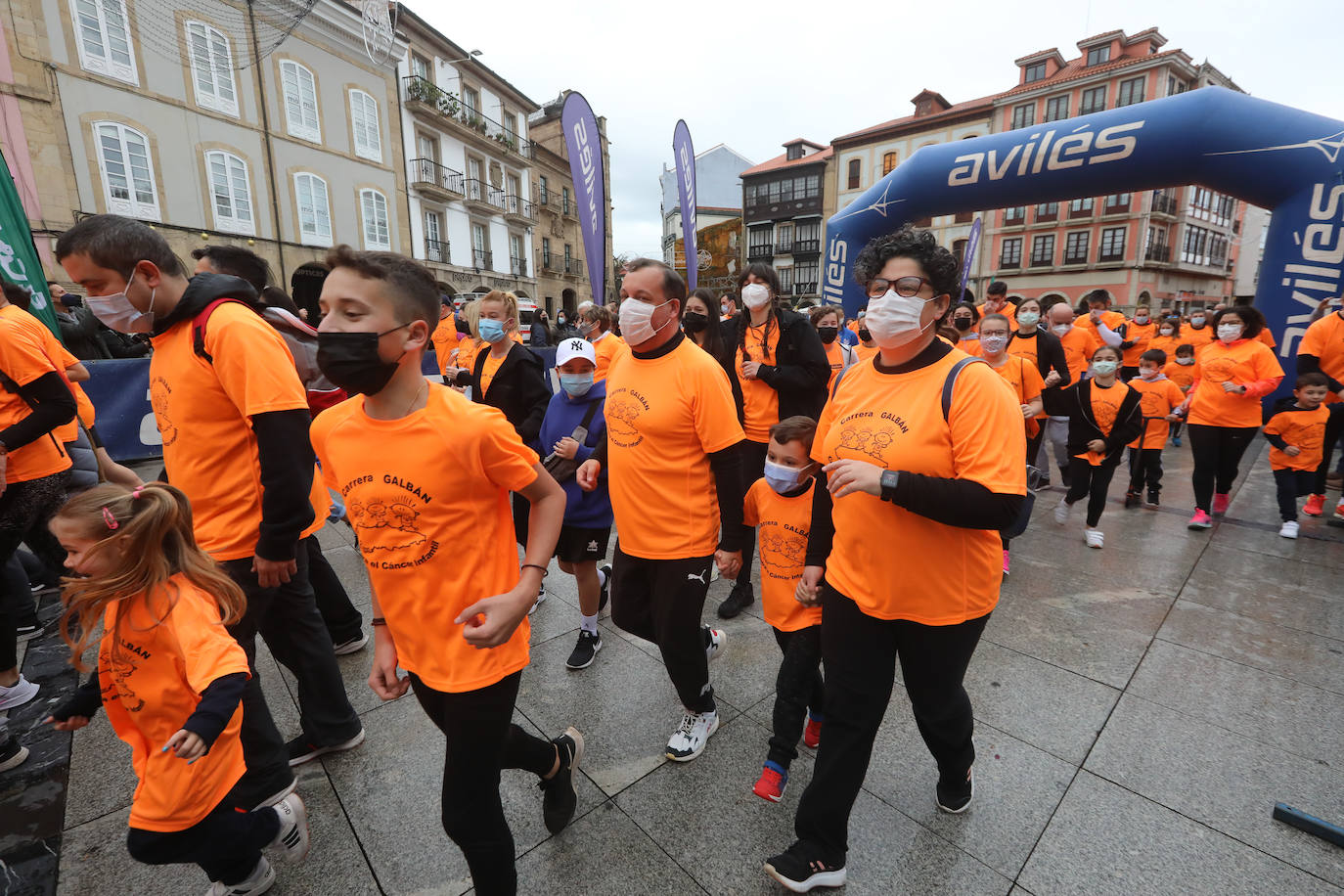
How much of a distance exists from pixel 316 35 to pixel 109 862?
2330 centimetres

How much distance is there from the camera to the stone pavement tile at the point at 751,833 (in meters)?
2.04

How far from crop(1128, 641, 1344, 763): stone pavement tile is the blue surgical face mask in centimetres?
338

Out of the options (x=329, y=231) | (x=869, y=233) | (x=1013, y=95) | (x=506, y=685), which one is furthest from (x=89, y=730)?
(x=1013, y=95)

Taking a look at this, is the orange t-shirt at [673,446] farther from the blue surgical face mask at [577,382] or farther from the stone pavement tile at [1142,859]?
the stone pavement tile at [1142,859]

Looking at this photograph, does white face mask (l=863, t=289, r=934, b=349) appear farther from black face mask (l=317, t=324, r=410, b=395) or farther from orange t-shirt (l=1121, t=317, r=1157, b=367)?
orange t-shirt (l=1121, t=317, r=1157, b=367)

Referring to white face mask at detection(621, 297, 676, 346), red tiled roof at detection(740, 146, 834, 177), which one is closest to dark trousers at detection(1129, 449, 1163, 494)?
white face mask at detection(621, 297, 676, 346)

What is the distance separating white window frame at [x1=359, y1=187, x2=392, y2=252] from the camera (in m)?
20.0

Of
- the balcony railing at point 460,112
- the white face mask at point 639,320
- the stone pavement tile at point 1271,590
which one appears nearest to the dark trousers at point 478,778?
the white face mask at point 639,320

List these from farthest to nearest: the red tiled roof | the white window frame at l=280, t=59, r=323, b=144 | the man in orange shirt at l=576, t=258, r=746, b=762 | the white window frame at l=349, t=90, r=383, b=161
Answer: the red tiled roof, the white window frame at l=349, t=90, r=383, b=161, the white window frame at l=280, t=59, r=323, b=144, the man in orange shirt at l=576, t=258, r=746, b=762

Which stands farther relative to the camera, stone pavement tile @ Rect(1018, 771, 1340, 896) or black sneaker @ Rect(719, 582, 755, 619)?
black sneaker @ Rect(719, 582, 755, 619)

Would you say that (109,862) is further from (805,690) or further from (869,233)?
(869,233)

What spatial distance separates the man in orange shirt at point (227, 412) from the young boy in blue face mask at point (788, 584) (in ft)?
6.01

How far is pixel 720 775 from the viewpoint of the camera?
2.54 m

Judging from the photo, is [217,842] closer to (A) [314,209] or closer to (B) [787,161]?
(A) [314,209]
